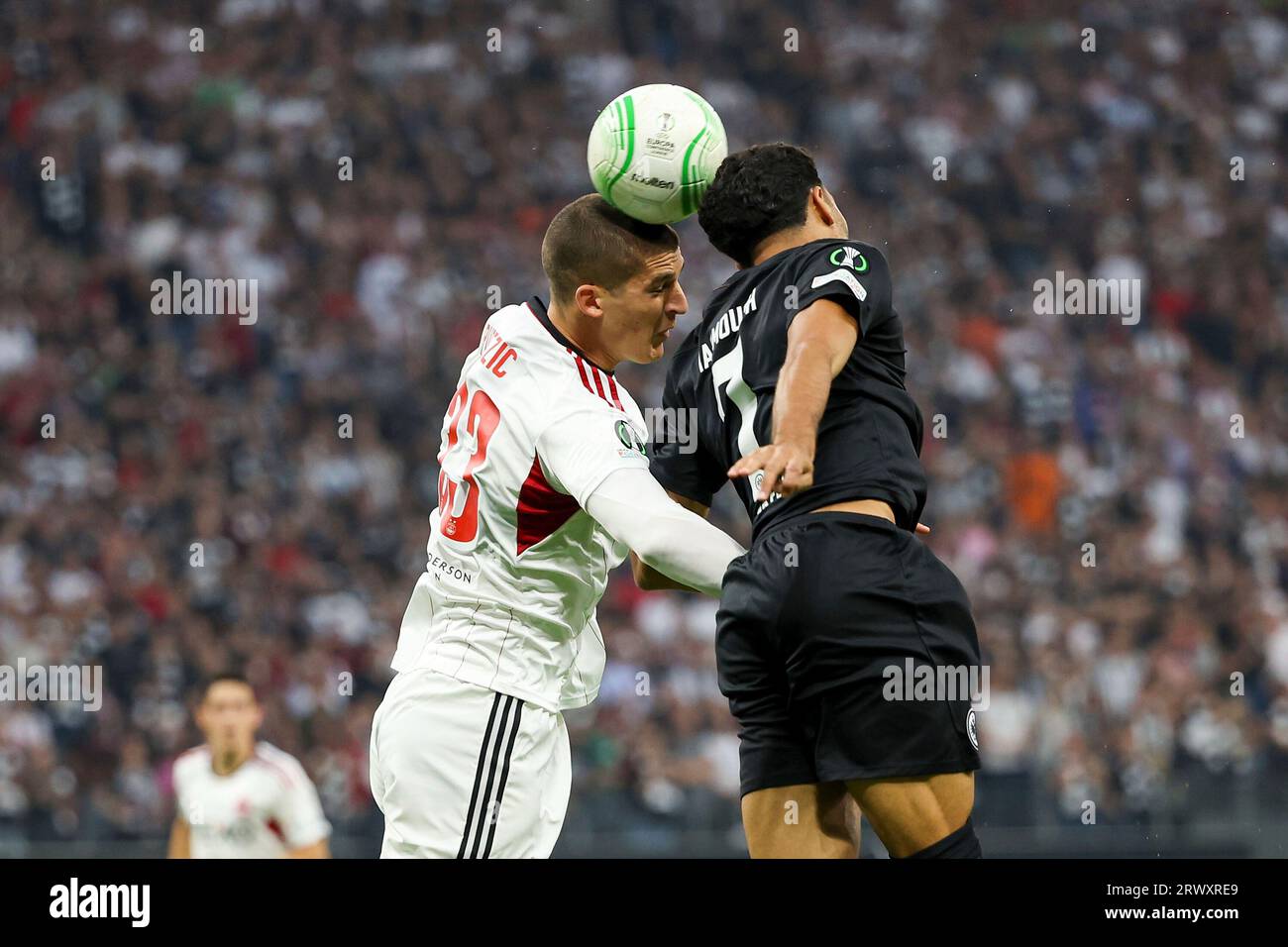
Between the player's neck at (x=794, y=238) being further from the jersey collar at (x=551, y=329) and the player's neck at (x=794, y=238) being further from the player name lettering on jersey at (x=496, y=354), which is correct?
the player name lettering on jersey at (x=496, y=354)

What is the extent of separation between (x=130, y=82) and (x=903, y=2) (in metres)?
6.21

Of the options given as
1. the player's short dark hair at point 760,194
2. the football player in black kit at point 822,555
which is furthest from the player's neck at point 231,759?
the player's short dark hair at point 760,194

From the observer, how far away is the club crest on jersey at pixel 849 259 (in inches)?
133

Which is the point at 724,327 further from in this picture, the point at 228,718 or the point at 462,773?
the point at 228,718

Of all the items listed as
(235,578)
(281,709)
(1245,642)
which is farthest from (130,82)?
(1245,642)

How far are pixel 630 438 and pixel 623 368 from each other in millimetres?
6908

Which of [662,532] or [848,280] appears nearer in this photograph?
[848,280]

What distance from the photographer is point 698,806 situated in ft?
27.4

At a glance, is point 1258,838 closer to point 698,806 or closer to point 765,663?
point 698,806

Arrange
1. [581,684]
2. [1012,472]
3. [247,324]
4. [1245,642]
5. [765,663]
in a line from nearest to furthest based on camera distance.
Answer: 1. [765,663]
2. [581,684]
3. [1245,642]
4. [1012,472]
5. [247,324]

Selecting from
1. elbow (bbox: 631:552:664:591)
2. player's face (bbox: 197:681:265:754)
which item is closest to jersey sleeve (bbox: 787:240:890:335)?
elbow (bbox: 631:552:664:591)

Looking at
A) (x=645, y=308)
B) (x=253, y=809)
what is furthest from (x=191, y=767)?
(x=645, y=308)

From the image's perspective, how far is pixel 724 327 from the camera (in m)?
3.61

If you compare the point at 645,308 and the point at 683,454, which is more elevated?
the point at 645,308
